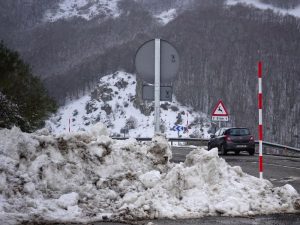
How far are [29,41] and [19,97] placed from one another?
600 feet

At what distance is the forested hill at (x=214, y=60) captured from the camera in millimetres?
148375

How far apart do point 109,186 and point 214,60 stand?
158 metres

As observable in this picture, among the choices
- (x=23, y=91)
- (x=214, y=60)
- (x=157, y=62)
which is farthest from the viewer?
(x=214, y=60)

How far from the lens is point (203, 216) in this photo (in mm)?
6227

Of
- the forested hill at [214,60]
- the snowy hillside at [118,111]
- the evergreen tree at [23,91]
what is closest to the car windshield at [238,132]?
the evergreen tree at [23,91]

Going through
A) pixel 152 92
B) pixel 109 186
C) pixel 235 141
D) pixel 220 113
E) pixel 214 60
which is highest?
pixel 214 60

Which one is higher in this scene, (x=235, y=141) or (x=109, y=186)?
(x=235, y=141)

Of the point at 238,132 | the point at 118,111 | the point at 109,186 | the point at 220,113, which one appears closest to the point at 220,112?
the point at 220,113

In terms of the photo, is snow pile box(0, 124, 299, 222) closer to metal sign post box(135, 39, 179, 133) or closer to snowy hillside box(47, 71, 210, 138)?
metal sign post box(135, 39, 179, 133)

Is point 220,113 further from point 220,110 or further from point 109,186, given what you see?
point 109,186

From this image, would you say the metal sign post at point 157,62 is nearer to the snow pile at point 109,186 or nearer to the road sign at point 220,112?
the snow pile at point 109,186

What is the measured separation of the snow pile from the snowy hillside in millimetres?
135579

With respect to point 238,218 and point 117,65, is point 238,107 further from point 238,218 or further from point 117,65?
point 238,218

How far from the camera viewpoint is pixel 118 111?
165 m
